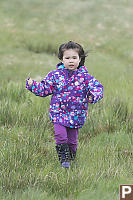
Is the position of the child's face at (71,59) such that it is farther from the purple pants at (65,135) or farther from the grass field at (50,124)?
the grass field at (50,124)

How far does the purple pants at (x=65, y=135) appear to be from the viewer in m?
4.03

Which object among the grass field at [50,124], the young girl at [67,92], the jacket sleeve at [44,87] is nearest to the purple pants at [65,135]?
the young girl at [67,92]

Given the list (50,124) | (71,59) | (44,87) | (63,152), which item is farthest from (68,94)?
(50,124)

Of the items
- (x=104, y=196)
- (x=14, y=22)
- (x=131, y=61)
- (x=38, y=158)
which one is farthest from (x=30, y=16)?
(x=104, y=196)

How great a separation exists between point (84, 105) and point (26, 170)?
120 cm

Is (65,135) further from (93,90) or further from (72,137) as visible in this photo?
(93,90)

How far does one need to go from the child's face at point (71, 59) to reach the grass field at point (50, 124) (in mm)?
981

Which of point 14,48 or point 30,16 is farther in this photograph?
point 30,16

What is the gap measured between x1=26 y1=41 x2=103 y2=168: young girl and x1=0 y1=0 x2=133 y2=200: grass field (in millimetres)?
299

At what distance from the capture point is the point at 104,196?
9.79 ft

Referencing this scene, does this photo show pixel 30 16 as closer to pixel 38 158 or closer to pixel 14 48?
pixel 14 48

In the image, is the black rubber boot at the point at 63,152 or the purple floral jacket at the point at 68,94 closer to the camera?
the black rubber boot at the point at 63,152

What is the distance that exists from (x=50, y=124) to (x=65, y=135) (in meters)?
1.05

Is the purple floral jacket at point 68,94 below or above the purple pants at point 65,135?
above
